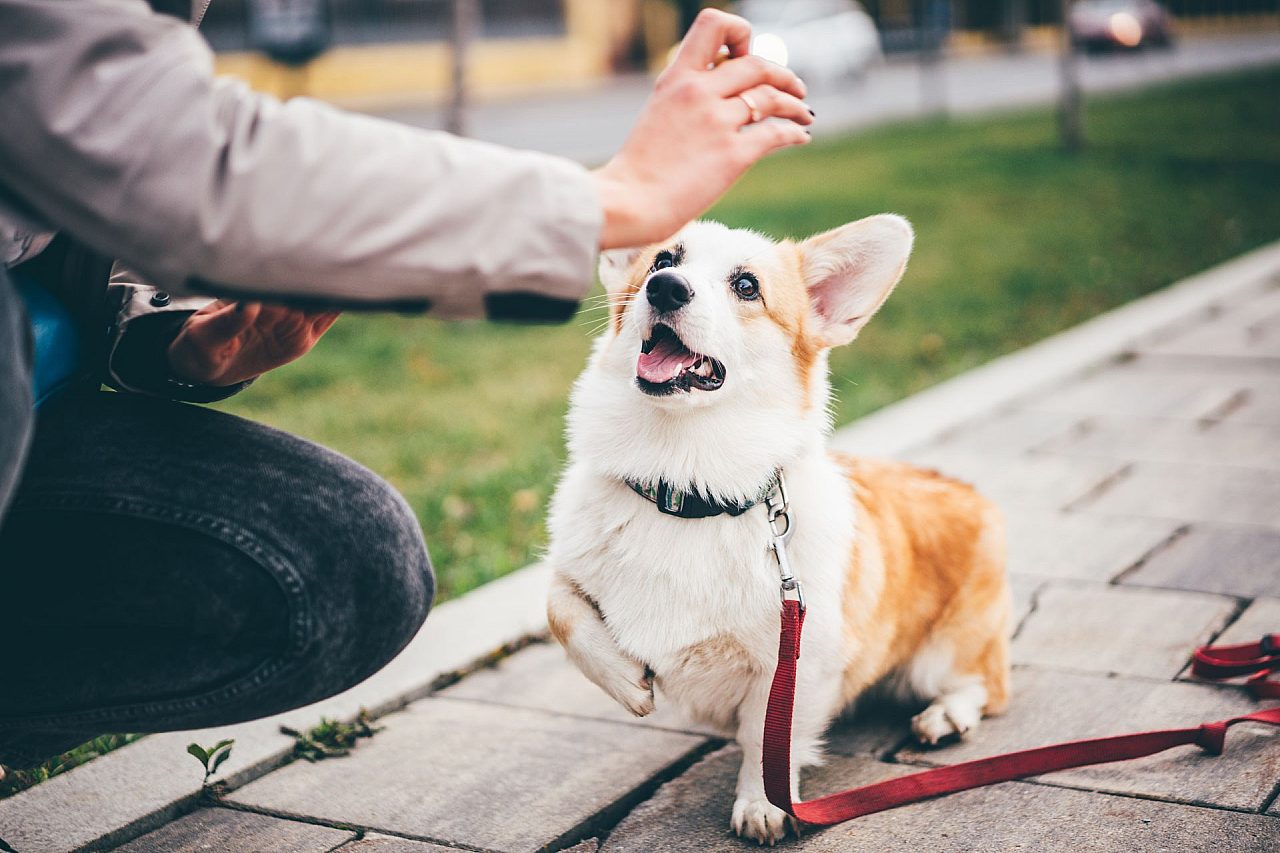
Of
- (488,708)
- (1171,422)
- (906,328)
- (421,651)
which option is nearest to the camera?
(488,708)

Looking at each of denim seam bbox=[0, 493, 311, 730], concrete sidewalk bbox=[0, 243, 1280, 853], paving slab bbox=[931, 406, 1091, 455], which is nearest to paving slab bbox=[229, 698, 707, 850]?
concrete sidewalk bbox=[0, 243, 1280, 853]

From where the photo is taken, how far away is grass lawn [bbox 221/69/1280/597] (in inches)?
169

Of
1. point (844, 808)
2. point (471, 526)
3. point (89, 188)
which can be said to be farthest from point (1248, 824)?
point (471, 526)

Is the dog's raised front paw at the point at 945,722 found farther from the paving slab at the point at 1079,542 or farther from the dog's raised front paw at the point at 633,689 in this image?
the paving slab at the point at 1079,542

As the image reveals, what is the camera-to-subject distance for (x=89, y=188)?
3.78 ft

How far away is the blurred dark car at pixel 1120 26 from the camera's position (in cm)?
2762

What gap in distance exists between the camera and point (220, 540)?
1647mm

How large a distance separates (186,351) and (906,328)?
192 inches

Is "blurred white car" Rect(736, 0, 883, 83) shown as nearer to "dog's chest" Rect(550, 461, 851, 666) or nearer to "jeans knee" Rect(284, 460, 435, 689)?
"dog's chest" Rect(550, 461, 851, 666)

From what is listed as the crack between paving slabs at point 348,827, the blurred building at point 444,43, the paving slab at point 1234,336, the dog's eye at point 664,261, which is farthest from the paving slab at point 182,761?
the blurred building at point 444,43

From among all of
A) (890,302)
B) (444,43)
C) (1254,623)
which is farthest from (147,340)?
(444,43)

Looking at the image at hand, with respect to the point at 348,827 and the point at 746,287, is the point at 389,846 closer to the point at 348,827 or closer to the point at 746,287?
the point at 348,827

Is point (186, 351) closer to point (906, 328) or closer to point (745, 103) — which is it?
point (745, 103)

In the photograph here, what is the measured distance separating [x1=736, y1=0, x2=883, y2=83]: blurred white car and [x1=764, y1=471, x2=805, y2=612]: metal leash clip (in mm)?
19394
